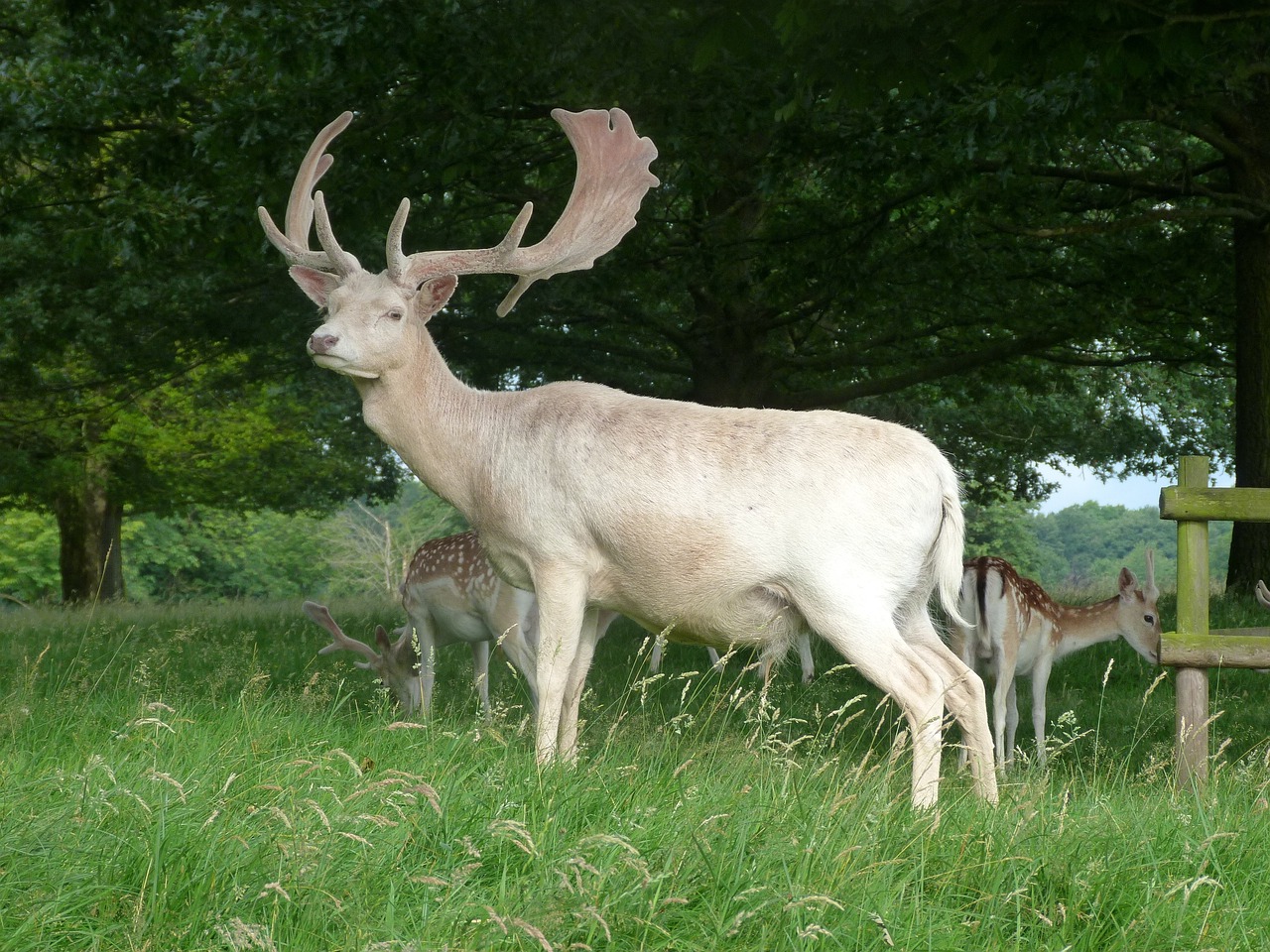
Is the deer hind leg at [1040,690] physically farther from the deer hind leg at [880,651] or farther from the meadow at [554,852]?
the deer hind leg at [880,651]

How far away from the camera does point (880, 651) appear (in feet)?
15.7

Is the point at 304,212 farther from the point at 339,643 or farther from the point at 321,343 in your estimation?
the point at 339,643

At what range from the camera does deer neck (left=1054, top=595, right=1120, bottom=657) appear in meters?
8.88

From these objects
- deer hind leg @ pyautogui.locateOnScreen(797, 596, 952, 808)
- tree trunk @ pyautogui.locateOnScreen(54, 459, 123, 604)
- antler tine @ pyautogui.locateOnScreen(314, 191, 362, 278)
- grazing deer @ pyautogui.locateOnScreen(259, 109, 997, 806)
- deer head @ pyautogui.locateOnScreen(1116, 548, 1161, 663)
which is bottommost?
tree trunk @ pyautogui.locateOnScreen(54, 459, 123, 604)

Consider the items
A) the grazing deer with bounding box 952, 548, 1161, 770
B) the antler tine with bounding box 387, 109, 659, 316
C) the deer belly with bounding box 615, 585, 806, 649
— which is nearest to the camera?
the deer belly with bounding box 615, 585, 806, 649

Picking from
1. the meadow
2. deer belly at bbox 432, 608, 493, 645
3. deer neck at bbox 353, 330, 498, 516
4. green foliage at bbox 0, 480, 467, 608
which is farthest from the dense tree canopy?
green foliage at bbox 0, 480, 467, 608

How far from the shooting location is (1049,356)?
1499 cm

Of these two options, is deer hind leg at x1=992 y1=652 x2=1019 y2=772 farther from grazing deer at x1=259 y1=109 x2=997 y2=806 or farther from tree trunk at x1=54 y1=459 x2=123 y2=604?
tree trunk at x1=54 y1=459 x2=123 y2=604

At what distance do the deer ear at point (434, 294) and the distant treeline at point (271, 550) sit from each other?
69.1 feet

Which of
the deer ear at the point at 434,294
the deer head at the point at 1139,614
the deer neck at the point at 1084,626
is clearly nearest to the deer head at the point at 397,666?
the deer ear at the point at 434,294

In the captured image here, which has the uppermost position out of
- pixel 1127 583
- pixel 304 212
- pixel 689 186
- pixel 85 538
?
pixel 689 186

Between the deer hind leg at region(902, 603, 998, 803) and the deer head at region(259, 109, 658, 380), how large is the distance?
2164 millimetres

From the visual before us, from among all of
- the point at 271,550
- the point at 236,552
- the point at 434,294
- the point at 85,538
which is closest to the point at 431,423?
the point at 434,294

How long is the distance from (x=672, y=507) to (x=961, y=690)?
134cm
